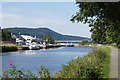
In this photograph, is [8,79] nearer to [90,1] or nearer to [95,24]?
[90,1]

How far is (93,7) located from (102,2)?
1207 millimetres

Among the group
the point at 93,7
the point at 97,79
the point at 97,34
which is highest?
the point at 93,7

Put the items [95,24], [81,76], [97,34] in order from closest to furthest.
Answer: [81,76] < [95,24] < [97,34]

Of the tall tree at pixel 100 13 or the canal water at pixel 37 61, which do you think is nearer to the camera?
the tall tree at pixel 100 13

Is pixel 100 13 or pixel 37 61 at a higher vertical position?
pixel 100 13

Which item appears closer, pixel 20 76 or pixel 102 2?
pixel 20 76

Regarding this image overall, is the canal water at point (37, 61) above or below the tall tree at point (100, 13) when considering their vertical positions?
below

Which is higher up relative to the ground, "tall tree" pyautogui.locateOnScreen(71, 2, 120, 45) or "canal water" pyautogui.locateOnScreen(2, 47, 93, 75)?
"tall tree" pyautogui.locateOnScreen(71, 2, 120, 45)

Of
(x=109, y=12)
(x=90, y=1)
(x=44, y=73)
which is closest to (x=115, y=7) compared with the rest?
(x=109, y=12)

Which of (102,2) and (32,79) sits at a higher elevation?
(102,2)

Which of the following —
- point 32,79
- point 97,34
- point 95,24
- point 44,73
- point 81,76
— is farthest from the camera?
point 97,34

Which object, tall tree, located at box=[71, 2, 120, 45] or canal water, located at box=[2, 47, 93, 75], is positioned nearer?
tall tree, located at box=[71, 2, 120, 45]

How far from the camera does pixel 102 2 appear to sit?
10.9 m

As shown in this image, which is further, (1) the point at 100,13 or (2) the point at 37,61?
(2) the point at 37,61
